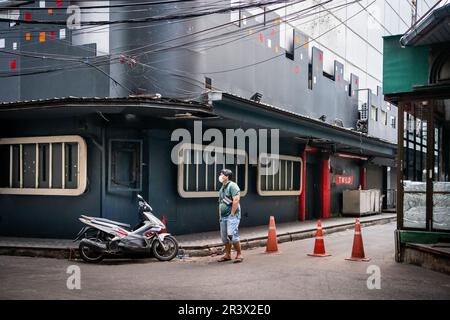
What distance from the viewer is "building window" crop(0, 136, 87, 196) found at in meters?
14.0

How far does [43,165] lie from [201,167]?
4423mm

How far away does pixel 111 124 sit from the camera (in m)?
14.0

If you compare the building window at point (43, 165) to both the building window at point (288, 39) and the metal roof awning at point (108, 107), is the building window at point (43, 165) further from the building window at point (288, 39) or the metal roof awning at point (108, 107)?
the building window at point (288, 39)

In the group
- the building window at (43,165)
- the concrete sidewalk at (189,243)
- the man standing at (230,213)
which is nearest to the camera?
the man standing at (230,213)

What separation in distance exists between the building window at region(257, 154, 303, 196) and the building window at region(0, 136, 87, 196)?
6769 millimetres

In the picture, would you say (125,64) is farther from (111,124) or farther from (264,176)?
(264,176)

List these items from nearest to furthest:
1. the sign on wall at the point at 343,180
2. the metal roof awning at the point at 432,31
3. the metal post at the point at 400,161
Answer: the metal roof awning at the point at 432,31 → the metal post at the point at 400,161 → the sign on wall at the point at 343,180

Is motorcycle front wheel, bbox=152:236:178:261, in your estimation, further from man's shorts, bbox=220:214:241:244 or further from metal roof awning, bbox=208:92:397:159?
metal roof awning, bbox=208:92:397:159

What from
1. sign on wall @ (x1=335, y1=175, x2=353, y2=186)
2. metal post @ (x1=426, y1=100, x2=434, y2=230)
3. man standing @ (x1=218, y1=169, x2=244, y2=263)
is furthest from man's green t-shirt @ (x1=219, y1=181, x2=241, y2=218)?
sign on wall @ (x1=335, y1=175, x2=353, y2=186)

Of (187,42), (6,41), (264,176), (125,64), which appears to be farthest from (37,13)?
(264,176)

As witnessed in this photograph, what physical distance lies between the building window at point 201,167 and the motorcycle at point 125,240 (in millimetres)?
3470

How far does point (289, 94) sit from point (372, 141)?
5.72 meters

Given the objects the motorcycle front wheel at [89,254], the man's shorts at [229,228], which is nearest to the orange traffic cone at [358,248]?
the man's shorts at [229,228]

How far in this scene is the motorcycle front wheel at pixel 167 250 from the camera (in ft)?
37.9
